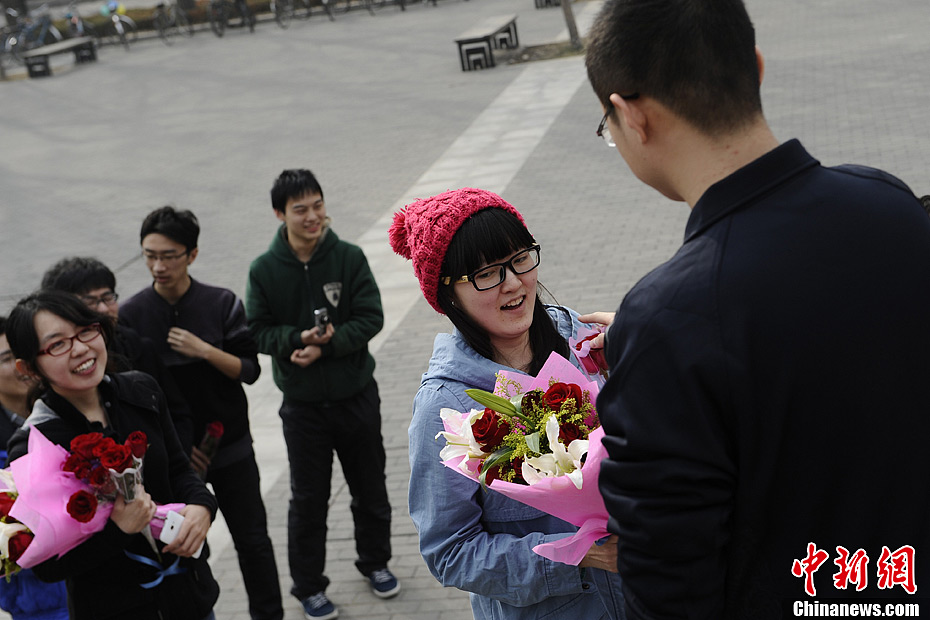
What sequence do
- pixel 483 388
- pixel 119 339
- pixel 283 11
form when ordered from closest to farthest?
1. pixel 483 388
2. pixel 119 339
3. pixel 283 11

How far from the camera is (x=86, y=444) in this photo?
10.7ft

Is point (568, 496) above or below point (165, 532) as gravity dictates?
above

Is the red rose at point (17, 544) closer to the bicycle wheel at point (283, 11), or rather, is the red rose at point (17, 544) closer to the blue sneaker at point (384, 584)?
the blue sneaker at point (384, 584)

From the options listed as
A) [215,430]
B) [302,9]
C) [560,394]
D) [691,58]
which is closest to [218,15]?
[302,9]

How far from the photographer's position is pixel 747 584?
5.70 ft

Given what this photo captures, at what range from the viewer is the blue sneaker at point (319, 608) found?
16.5 ft

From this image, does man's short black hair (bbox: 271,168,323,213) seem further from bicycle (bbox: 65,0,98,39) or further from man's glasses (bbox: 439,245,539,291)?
bicycle (bbox: 65,0,98,39)

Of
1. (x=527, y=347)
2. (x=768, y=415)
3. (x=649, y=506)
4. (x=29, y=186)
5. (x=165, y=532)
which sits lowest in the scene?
(x=29, y=186)

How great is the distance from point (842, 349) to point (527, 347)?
4.84 ft

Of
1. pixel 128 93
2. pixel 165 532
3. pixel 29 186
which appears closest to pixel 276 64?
pixel 128 93

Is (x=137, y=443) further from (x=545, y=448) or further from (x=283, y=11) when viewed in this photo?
(x=283, y=11)

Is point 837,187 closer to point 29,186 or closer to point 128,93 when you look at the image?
point 29,186

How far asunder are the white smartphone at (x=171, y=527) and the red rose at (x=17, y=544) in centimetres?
A: 46

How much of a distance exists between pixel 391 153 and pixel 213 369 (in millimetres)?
10090
